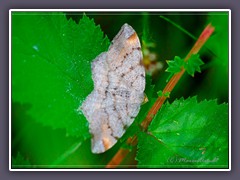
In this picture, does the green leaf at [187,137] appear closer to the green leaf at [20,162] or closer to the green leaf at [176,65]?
the green leaf at [176,65]

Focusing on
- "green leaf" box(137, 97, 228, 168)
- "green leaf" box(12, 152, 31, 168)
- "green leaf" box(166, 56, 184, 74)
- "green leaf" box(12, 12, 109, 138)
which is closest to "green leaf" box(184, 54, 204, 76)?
"green leaf" box(166, 56, 184, 74)

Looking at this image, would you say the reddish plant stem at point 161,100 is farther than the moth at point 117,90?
Yes

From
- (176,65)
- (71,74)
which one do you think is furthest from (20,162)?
(176,65)

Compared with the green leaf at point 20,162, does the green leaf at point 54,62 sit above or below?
above

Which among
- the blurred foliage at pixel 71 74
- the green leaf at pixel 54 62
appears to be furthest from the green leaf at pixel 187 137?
the green leaf at pixel 54 62

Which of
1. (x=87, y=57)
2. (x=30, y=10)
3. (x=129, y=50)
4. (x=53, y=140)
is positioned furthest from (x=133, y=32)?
(x=53, y=140)

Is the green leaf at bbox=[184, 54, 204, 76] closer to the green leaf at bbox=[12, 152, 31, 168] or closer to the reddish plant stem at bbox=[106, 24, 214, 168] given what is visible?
the reddish plant stem at bbox=[106, 24, 214, 168]
